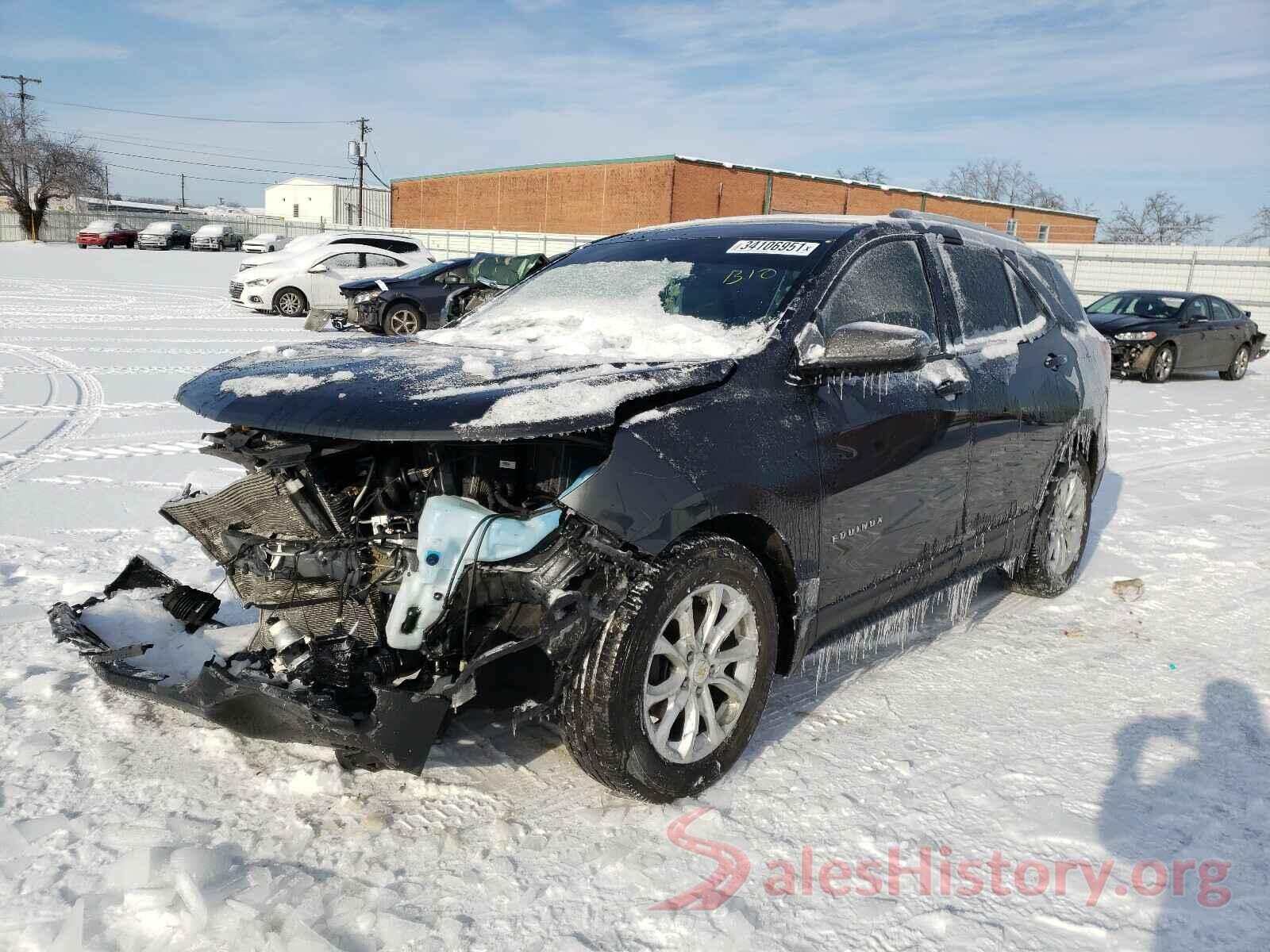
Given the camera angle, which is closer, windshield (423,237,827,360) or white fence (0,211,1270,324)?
windshield (423,237,827,360)

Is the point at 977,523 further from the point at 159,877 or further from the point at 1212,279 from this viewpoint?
the point at 1212,279

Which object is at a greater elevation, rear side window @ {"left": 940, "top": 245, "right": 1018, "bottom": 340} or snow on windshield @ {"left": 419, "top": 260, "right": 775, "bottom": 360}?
rear side window @ {"left": 940, "top": 245, "right": 1018, "bottom": 340}

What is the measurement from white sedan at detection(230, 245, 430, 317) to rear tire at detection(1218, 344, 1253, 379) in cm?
1452

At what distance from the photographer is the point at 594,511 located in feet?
8.22

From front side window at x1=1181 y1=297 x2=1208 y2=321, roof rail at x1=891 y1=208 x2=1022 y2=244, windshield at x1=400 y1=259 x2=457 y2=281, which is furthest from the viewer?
front side window at x1=1181 y1=297 x2=1208 y2=321

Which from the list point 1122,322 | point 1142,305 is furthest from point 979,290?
point 1142,305

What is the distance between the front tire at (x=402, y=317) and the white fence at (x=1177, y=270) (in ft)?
53.0

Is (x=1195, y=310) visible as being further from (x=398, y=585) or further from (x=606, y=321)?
(x=398, y=585)

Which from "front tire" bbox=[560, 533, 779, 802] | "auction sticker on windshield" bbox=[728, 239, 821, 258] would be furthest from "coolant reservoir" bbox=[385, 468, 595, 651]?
"auction sticker on windshield" bbox=[728, 239, 821, 258]

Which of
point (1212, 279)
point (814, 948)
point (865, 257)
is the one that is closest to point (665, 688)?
point (814, 948)

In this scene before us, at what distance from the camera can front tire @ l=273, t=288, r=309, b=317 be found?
17172 millimetres

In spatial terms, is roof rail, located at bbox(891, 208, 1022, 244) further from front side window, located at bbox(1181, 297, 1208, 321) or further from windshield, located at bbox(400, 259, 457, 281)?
front side window, located at bbox(1181, 297, 1208, 321)

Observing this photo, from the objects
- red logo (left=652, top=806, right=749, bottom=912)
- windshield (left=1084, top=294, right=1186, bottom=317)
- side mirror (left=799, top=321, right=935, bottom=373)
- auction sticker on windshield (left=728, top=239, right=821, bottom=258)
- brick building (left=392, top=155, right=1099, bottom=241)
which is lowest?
red logo (left=652, top=806, right=749, bottom=912)

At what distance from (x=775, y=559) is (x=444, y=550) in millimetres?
1106
